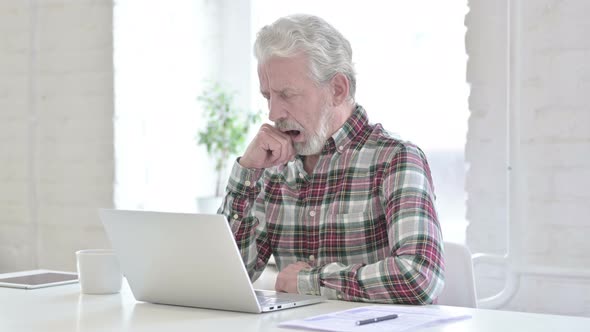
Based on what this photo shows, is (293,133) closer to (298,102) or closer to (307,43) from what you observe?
(298,102)

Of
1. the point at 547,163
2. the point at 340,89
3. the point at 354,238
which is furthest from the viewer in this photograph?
the point at 547,163

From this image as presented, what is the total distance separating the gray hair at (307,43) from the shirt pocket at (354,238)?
0.33 meters

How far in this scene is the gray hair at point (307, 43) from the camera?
1902 millimetres

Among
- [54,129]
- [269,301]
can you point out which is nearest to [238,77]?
[54,129]

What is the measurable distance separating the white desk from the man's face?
0.50m

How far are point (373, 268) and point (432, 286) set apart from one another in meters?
0.12

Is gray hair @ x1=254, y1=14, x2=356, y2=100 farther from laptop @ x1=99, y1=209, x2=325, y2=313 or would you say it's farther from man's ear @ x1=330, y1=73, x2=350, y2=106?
laptop @ x1=99, y1=209, x2=325, y2=313

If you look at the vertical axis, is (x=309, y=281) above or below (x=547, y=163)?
below

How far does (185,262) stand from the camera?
1456mm

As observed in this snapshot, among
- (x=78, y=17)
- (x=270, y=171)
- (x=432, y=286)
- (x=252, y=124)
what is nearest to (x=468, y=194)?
(x=270, y=171)

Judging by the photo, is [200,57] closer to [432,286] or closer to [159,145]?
[159,145]

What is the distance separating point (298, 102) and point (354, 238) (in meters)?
0.34

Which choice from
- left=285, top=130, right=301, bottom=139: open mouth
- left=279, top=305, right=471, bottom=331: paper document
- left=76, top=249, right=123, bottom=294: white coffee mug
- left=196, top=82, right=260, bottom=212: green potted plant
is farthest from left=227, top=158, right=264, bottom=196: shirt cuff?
left=196, top=82, right=260, bottom=212: green potted plant

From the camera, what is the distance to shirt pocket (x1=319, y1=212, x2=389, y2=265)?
1875 mm
